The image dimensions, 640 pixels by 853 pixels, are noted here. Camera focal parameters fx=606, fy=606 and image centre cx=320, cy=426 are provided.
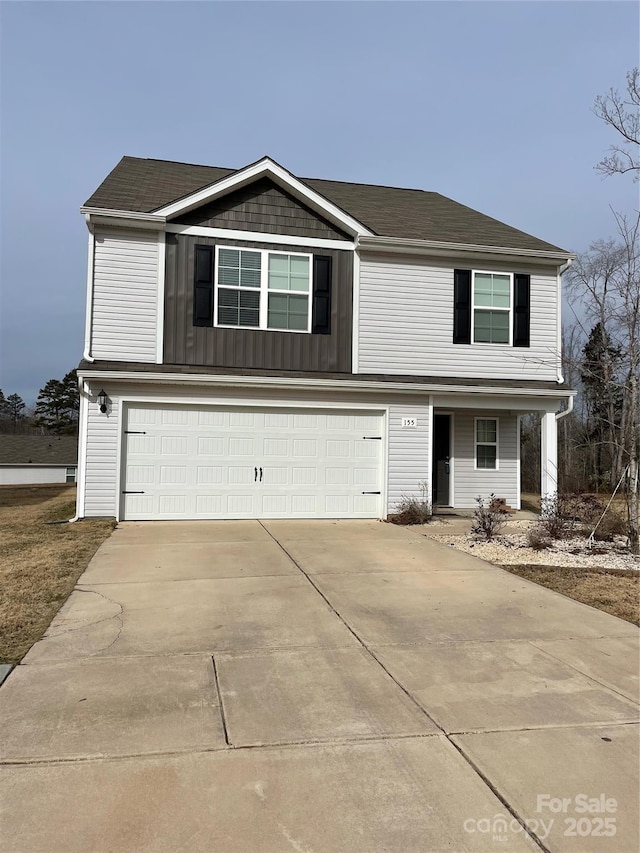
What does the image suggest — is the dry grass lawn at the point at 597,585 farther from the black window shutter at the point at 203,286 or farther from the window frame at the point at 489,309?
the black window shutter at the point at 203,286

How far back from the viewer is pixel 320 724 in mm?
3377

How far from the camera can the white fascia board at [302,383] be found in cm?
1069

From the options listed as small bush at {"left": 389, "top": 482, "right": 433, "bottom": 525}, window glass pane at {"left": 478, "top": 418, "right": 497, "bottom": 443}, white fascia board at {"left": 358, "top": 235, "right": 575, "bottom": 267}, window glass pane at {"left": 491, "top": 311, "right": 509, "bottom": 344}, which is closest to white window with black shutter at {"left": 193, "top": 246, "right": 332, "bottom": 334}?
white fascia board at {"left": 358, "top": 235, "right": 575, "bottom": 267}

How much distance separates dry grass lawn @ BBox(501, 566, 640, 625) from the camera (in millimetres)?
5891

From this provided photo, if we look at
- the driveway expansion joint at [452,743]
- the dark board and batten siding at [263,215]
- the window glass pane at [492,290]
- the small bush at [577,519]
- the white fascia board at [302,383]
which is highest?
the dark board and batten siding at [263,215]

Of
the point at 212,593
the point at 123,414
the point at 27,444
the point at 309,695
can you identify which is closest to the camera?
the point at 309,695

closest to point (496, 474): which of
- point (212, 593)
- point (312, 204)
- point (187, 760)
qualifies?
point (312, 204)

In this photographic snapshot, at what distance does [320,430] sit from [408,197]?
782 cm

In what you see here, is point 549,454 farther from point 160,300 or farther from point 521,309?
point 160,300

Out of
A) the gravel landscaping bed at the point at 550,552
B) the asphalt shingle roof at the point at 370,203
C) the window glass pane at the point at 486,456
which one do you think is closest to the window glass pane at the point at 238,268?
the asphalt shingle roof at the point at 370,203

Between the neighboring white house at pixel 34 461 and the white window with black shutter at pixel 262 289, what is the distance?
30.9 meters

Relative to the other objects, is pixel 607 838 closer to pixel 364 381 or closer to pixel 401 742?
pixel 401 742

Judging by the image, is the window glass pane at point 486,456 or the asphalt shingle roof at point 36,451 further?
the asphalt shingle roof at point 36,451

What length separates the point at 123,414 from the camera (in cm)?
1096
